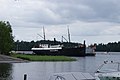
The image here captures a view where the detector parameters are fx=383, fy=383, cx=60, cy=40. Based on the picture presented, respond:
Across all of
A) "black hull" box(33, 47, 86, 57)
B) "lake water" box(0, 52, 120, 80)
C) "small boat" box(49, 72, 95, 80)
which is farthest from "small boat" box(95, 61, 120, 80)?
"black hull" box(33, 47, 86, 57)

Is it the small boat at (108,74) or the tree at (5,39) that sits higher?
the tree at (5,39)

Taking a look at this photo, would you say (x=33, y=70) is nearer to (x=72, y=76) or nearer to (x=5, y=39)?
(x=72, y=76)

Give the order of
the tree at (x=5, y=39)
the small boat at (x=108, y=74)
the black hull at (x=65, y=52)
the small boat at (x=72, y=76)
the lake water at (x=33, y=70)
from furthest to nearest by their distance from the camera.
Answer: the black hull at (x=65, y=52) → the tree at (x=5, y=39) → the lake water at (x=33, y=70) → the small boat at (x=72, y=76) → the small boat at (x=108, y=74)

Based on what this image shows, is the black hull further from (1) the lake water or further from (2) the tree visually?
(1) the lake water

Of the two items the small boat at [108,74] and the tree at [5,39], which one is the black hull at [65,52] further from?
the small boat at [108,74]

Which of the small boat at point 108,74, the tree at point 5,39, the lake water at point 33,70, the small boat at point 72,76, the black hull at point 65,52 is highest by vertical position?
the tree at point 5,39

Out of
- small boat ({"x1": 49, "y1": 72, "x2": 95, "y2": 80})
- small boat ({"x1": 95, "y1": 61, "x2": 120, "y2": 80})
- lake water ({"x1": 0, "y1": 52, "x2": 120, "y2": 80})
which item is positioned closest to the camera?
small boat ({"x1": 95, "y1": 61, "x2": 120, "y2": 80})

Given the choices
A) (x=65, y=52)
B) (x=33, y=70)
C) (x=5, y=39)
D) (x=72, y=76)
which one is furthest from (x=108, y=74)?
(x=65, y=52)

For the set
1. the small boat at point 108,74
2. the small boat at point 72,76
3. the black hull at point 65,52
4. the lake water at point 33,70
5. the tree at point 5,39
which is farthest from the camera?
the black hull at point 65,52

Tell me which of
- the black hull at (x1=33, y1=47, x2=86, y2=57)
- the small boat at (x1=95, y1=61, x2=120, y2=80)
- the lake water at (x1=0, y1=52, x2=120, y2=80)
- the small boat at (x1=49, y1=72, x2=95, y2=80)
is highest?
the black hull at (x1=33, y1=47, x2=86, y2=57)

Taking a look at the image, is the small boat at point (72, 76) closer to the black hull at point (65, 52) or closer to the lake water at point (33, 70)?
the lake water at point (33, 70)

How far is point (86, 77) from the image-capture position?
74.5 feet

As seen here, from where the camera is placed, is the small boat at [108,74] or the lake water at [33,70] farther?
the lake water at [33,70]

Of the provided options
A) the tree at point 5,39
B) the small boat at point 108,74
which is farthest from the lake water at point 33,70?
the tree at point 5,39
